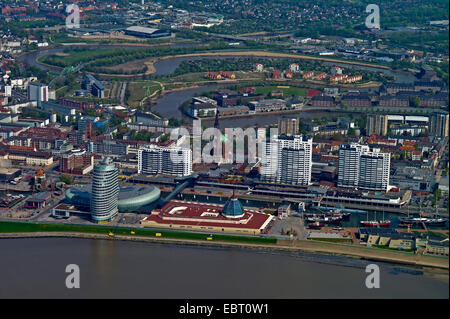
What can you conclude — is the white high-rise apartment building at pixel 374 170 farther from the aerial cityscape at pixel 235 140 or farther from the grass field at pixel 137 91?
the grass field at pixel 137 91

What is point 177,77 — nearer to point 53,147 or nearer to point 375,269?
point 53,147

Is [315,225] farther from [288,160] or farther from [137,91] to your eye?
[137,91]

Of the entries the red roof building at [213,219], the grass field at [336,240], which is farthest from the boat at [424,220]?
the red roof building at [213,219]

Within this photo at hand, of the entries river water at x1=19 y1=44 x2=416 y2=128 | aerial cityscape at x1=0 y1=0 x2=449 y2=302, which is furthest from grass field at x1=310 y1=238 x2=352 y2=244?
river water at x1=19 y1=44 x2=416 y2=128

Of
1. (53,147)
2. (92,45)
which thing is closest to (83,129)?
(53,147)

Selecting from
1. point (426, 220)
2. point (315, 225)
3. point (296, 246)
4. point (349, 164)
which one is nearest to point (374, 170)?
point (349, 164)

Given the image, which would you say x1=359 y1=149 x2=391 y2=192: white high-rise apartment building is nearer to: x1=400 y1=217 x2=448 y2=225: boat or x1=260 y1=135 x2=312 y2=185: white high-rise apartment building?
x1=260 y1=135 x2=312 y2=185: white high-rise apartment building
